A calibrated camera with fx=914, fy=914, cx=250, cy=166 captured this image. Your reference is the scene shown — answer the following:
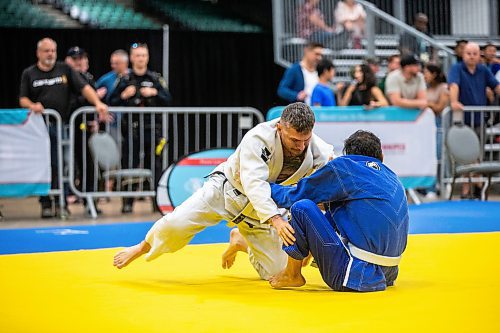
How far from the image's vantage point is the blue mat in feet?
22.7

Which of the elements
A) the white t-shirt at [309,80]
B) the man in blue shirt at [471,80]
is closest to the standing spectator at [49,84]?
the white t-shirt at [309,80]

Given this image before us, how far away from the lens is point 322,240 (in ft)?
14.7

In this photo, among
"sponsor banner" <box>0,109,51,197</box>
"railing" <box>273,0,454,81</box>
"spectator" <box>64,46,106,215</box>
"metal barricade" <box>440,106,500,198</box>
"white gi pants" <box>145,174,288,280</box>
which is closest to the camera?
"white gi pants" <box>145,174,288,280</box>

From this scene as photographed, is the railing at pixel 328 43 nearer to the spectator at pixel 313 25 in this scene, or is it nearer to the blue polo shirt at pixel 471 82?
the spectator at pixel 313 25

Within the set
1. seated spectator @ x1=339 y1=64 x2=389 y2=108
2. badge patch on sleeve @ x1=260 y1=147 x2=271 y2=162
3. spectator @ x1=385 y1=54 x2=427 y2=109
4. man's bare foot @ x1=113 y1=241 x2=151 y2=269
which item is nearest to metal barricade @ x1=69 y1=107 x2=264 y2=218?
seated spectator @ x1=339 y1=64 x2=389 y2=108

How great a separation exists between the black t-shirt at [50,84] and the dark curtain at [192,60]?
3.88 m

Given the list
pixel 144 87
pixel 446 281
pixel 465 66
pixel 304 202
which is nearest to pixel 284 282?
pixel 304 202

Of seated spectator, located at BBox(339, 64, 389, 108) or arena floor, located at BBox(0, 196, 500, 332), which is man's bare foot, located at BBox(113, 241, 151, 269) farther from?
seated spectator, located at BBox(339, 64, 389, 108)

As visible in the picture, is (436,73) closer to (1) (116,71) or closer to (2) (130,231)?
(1) (116,71)

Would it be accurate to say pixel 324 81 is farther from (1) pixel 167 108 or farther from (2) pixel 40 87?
(2) pixel 40 87

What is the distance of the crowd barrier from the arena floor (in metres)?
2.25

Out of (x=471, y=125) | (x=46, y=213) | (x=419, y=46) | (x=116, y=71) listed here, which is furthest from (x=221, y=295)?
(x=419, y=46)

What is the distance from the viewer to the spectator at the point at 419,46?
41.9 feet

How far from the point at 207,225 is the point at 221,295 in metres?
0.72
